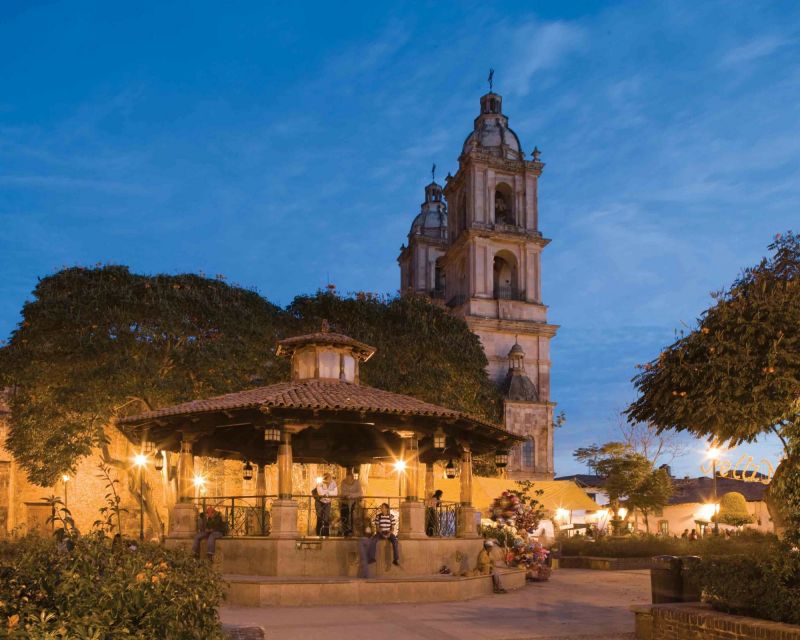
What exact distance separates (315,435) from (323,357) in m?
2.70

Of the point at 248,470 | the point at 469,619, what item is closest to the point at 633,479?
the point at 248,470

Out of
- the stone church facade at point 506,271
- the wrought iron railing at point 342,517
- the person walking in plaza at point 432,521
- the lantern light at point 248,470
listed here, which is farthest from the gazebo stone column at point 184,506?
the stone church facade at point 506,271

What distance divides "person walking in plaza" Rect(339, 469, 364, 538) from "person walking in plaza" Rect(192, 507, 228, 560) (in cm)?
291

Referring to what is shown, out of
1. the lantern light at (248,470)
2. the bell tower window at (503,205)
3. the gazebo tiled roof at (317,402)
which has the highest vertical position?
the bell tower window at (503,205)

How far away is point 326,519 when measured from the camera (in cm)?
2053

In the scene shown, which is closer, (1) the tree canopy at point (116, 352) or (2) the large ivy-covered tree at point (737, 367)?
(2) the large ivy-covered tree at point (737, 367)

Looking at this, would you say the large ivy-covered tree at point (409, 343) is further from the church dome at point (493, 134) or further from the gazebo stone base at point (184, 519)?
the church dome at point (493, 134)

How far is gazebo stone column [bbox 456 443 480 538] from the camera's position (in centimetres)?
2088

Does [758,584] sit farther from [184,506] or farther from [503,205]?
[503,205]

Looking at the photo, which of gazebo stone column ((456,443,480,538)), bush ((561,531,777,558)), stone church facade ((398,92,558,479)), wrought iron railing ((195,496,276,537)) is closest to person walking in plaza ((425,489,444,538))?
gazebo stone column ((456,443,480,538))

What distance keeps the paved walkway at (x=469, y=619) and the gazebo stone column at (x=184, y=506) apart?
4.60m

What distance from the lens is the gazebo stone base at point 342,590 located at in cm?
1617

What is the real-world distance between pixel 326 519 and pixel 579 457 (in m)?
36.1

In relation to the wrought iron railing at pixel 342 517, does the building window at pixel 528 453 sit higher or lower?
higher
